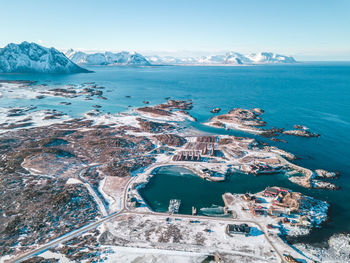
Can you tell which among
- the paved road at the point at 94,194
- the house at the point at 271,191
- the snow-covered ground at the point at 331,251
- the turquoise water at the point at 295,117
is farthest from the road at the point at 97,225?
the house at the point at 271,191

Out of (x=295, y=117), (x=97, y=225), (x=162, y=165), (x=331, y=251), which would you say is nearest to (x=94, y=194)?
(x=97, y=225)

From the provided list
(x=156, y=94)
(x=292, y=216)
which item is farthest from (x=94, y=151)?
(x=156, y=94)

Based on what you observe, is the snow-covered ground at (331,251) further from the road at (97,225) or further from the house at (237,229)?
the house at (237,229)

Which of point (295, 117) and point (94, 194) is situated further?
point (295, 117)

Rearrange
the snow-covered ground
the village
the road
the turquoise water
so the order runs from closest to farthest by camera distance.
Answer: the road, the snow-covered ground, the village, the turquoise water

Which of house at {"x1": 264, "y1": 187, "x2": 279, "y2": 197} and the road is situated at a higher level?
house at {"x1": 264, "y1": 187, "x2": 279, "y2": 197}

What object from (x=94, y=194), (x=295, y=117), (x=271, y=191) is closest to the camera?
(x=94, y=194)

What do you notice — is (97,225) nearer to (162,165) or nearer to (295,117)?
(162,165)

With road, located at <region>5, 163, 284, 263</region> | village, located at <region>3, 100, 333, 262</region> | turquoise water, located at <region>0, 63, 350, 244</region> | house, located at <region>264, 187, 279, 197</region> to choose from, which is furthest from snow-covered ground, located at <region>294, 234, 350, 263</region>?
house, located at <region>264, 187, 279, 197</region>

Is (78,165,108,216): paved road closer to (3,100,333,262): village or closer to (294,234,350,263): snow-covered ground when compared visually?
(3,100,333,262): village
